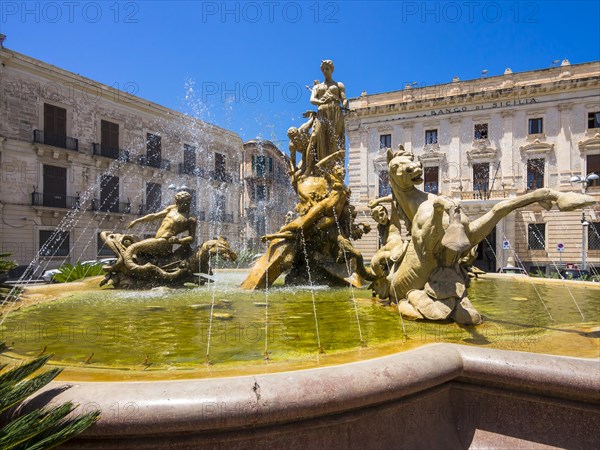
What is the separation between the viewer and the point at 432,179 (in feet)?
97.9

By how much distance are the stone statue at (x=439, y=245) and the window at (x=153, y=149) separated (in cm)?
2566

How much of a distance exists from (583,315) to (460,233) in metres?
2.13

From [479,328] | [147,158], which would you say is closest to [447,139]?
[147,158]

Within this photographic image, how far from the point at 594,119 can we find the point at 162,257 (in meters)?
29.6

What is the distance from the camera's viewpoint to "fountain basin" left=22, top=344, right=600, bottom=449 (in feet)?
5.83

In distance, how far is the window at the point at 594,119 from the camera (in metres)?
26.0

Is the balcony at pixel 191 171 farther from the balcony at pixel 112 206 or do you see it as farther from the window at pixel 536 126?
the window at pixel 536 126

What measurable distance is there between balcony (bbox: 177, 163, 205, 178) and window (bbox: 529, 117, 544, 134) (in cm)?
2338

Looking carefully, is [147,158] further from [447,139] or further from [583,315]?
[583,315]

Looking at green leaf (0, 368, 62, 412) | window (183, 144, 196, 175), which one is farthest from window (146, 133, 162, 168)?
green leaf (0, 368, 62, 412)

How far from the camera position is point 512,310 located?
4891 millimetres

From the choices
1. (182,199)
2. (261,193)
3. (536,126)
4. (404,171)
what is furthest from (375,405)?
(261,193)

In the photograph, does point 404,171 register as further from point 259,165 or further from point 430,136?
point 259,165

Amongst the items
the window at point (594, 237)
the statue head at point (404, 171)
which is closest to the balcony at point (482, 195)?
the window at point (594, 237)
